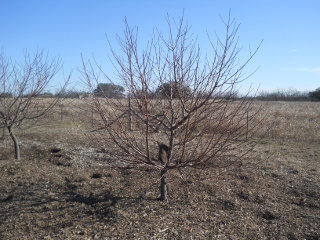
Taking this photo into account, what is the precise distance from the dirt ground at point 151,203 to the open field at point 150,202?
0.04 feet

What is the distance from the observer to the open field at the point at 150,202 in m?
3.43

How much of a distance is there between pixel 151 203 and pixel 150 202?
42 mm

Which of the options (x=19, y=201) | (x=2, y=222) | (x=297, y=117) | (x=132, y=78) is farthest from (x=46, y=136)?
(x=297, y=117)

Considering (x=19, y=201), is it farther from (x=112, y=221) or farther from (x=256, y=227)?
(x=256, y=227)

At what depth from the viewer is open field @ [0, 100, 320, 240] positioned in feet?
11.2

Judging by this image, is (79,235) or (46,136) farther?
(46,136)

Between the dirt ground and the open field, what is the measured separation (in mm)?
13

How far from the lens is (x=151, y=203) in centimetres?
413

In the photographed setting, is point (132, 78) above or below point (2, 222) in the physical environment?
above

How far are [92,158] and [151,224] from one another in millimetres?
3492

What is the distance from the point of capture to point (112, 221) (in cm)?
365

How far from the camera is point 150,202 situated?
4.17m

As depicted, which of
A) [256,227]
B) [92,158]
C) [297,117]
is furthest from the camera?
[297,117]

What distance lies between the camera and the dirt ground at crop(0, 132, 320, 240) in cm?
342
